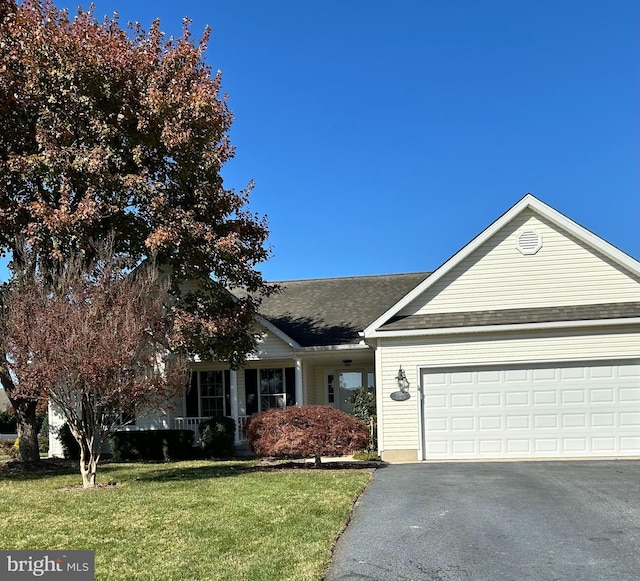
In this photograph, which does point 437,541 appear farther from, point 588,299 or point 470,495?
point 588,299

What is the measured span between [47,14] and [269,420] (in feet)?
35.0

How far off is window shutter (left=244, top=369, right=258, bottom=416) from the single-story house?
17.2ft

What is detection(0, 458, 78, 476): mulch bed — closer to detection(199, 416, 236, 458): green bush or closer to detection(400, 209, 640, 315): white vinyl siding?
detection(199, 416, 236, 458): green bush

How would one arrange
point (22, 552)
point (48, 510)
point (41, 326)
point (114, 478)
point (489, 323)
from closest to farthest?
1. point (22, 552)
2. point (48, 510)
3. point (41, 326)
4. point (114, 478)
5. point (489, 323)

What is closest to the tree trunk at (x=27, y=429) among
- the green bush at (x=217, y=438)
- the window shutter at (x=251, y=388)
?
the green bush at (x=217, y=438)

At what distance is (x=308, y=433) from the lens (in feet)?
45.2

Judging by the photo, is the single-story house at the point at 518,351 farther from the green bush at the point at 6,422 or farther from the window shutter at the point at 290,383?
the green bush at the point at 6,422

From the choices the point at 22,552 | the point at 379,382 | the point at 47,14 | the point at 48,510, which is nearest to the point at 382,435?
the point at 379,382

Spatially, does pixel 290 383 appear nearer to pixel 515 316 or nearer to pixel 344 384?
pixel 344 384

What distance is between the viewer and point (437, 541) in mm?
7473

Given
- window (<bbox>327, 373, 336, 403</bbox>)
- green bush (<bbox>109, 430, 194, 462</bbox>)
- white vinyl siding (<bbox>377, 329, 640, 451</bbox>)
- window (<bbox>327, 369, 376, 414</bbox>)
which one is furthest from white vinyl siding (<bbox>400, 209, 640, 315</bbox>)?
green bush (<bbox>109, 430, 194, 462</bbox>)

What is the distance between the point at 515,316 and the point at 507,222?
2.25m

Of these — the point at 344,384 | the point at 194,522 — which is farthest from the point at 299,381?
the point at 194,522
